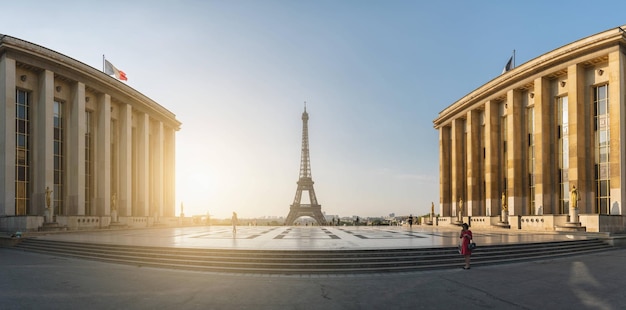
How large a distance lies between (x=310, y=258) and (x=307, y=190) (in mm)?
87820

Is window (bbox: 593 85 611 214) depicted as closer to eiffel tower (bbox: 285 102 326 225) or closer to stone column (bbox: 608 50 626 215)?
stone column (bbox: 608 50 626 215)

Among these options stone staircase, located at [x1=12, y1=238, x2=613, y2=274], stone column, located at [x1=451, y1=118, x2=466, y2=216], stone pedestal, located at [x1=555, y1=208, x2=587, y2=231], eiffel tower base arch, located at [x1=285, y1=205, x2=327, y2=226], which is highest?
stone column, located at [x1=451, y1=118, x2=466, y2=216]

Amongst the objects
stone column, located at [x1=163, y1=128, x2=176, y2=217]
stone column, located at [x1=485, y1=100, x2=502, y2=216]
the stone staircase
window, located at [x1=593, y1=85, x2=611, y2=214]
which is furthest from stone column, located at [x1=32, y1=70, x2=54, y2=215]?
window, located at [x1=593, y1=85, x2=611, y2=214]

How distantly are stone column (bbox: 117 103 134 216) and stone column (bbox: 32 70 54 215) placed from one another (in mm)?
11201

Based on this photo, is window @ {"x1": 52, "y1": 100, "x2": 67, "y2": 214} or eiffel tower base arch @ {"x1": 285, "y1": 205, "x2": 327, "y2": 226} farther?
eiffel tower base arch @ {"x1": 285, "y1": 205, "x2": 327, "y2": 226}

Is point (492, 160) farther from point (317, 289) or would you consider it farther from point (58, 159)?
point (58, 159)

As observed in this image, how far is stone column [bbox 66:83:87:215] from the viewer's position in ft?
140

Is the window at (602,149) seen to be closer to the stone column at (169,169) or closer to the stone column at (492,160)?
the stone column at (492,160)

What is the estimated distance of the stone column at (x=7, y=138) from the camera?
120ft

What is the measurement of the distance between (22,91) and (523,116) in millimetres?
52469

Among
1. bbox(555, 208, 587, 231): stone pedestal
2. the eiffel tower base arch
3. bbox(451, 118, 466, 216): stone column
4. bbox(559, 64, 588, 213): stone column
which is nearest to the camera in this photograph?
bbox(555, 208, 587, 231): stone pedestal

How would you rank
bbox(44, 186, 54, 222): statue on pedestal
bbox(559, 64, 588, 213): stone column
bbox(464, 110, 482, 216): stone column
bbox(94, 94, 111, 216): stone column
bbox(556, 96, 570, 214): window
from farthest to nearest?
bbox(464, 110, 482, 216): stone column < bbox(94, 94, 111, 216): stone column < bbox(556, 96, 570, 214): window < bbox(559, 64, 588, 213): stone column < bbox(44, 186, 54, 222): statue on pedestal

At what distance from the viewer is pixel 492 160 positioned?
160ft

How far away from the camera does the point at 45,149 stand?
1549 inches
